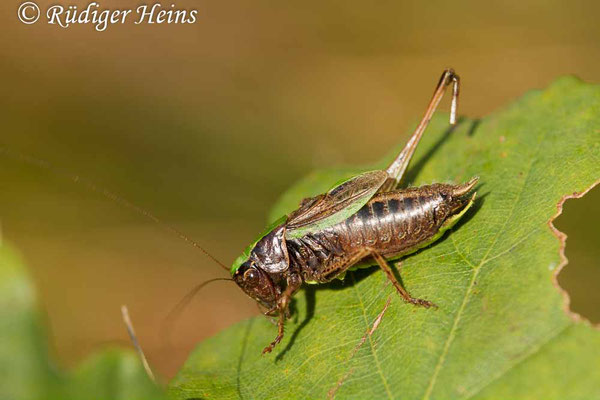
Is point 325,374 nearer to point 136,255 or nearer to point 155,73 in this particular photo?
point 136,255

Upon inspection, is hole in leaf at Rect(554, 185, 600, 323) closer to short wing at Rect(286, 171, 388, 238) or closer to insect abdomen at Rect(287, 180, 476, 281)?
insect abdomen at Rect(287, 180, 476, 281)

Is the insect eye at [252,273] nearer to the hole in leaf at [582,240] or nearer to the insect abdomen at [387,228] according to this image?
the insect abdomen at [387,228]

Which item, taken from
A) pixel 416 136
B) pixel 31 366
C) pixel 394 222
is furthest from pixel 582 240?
pixel 31 366

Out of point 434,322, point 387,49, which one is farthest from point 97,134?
point 434,322

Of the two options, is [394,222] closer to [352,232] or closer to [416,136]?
[352,232]

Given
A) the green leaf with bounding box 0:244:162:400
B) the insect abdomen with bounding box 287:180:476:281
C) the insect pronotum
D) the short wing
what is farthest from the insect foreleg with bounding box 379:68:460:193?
the green leaf with bounding box 0:244:162:400

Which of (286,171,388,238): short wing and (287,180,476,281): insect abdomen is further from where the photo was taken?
(286,171,388,238): short wing
